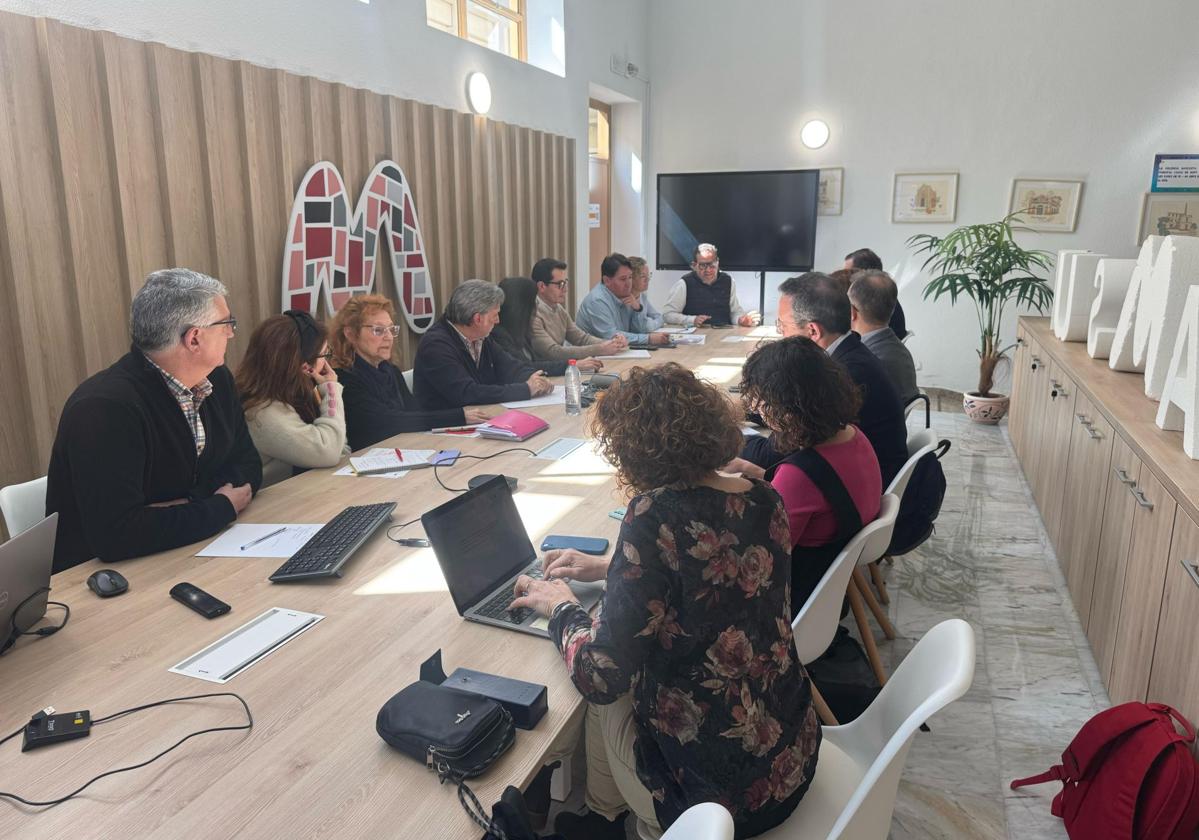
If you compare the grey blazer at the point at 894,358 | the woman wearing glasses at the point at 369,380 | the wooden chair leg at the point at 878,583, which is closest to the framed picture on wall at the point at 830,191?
the grey blazer at the point at 894,358

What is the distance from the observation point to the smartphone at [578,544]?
2.16 m

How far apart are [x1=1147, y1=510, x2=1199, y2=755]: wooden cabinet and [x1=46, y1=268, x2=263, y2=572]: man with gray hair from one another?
2553mm

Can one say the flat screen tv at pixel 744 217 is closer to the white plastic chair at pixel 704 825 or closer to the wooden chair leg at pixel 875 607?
the wooden chair leg at pixel 875 607

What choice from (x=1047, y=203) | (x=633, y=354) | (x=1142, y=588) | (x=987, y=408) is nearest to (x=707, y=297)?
(x=633, y=354)

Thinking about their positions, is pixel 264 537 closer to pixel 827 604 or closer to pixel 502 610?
pixel 502 610

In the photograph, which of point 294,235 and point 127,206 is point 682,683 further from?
point 294,235

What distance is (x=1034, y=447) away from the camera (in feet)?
16.0

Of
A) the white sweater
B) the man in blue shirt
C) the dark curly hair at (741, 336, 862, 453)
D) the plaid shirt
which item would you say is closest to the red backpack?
the dark curly hair at (741, 336, 862, 453)

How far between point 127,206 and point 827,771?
3162 millimetres

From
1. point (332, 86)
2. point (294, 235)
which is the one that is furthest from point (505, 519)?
point (332, 86)

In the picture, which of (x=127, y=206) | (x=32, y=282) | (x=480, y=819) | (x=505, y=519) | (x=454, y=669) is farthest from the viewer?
(x=127, y=206)

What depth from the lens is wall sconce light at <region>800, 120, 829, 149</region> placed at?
25.3 ft

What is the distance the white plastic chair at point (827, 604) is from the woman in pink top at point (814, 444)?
62 millimetres

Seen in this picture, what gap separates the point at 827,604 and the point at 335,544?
52.7 inches
